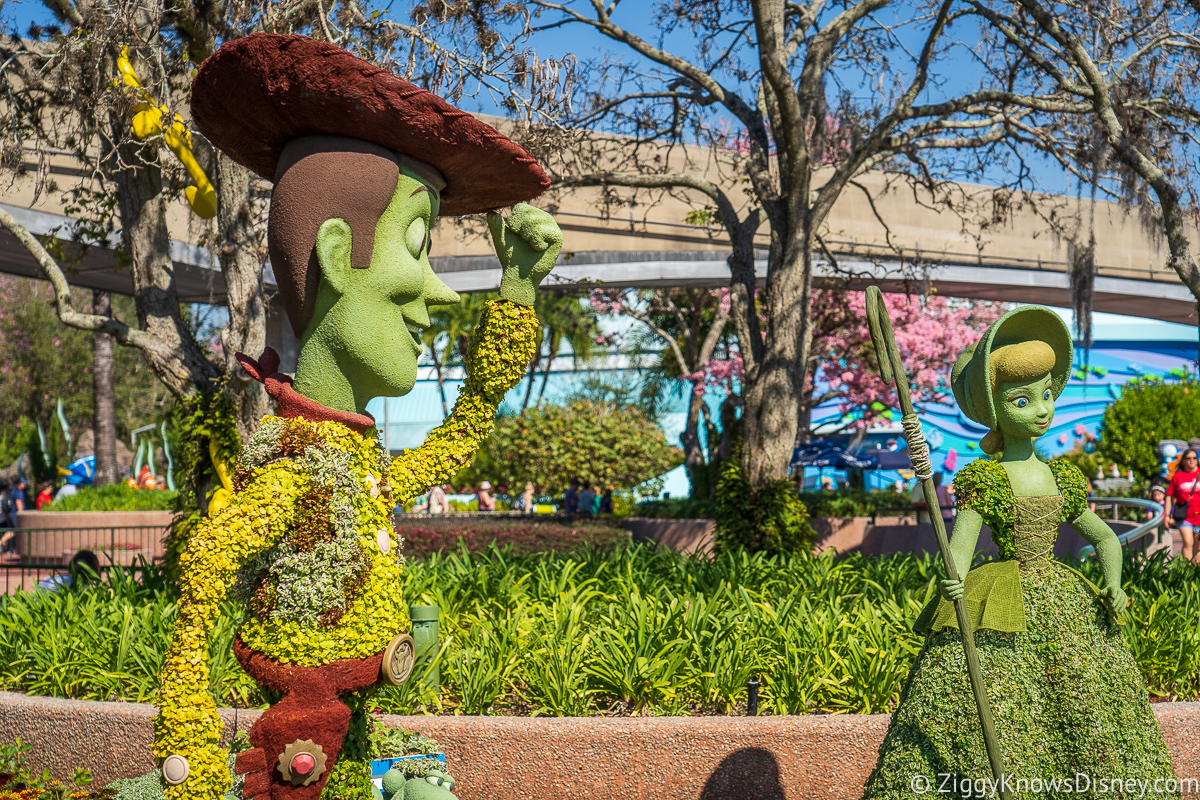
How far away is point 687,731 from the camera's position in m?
4.13

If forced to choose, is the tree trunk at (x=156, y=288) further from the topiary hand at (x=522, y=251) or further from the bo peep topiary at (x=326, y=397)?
the topiary hand at (x=522, y=251)

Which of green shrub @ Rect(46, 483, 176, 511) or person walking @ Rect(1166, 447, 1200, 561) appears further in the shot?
green shrub @ Rect(46, 483, 176, 511)

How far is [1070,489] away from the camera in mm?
3469

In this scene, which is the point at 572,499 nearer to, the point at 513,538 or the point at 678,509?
the point at 678,509

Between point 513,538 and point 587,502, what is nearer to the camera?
point 513,538

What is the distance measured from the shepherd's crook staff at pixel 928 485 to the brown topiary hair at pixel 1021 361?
68cm

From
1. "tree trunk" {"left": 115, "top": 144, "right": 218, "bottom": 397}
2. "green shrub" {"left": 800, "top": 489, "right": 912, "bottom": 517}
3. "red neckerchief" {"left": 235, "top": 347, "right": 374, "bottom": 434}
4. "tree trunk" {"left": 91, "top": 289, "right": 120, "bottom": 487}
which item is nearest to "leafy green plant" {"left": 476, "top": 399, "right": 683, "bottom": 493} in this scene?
"green shrub" {"left": 800, "top": 489, "right": 912, "bottom": 517}

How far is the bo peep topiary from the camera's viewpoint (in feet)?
9.06

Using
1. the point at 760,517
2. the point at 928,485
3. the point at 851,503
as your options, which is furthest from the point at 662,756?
the point at 851,503

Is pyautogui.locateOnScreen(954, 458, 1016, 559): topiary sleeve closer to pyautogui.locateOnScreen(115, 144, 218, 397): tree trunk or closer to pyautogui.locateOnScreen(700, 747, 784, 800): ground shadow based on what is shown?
pyautogui.locateOnScreen(700, 747, 784, 800): ground shadow

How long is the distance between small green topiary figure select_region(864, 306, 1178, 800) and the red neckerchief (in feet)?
6.48

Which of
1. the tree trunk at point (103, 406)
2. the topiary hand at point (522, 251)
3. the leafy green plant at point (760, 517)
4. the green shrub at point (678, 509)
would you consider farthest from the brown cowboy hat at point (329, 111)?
the tree trunk at point (103, 406)

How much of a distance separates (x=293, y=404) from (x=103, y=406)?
68.7ft

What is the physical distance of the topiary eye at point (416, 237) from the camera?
3191mm
